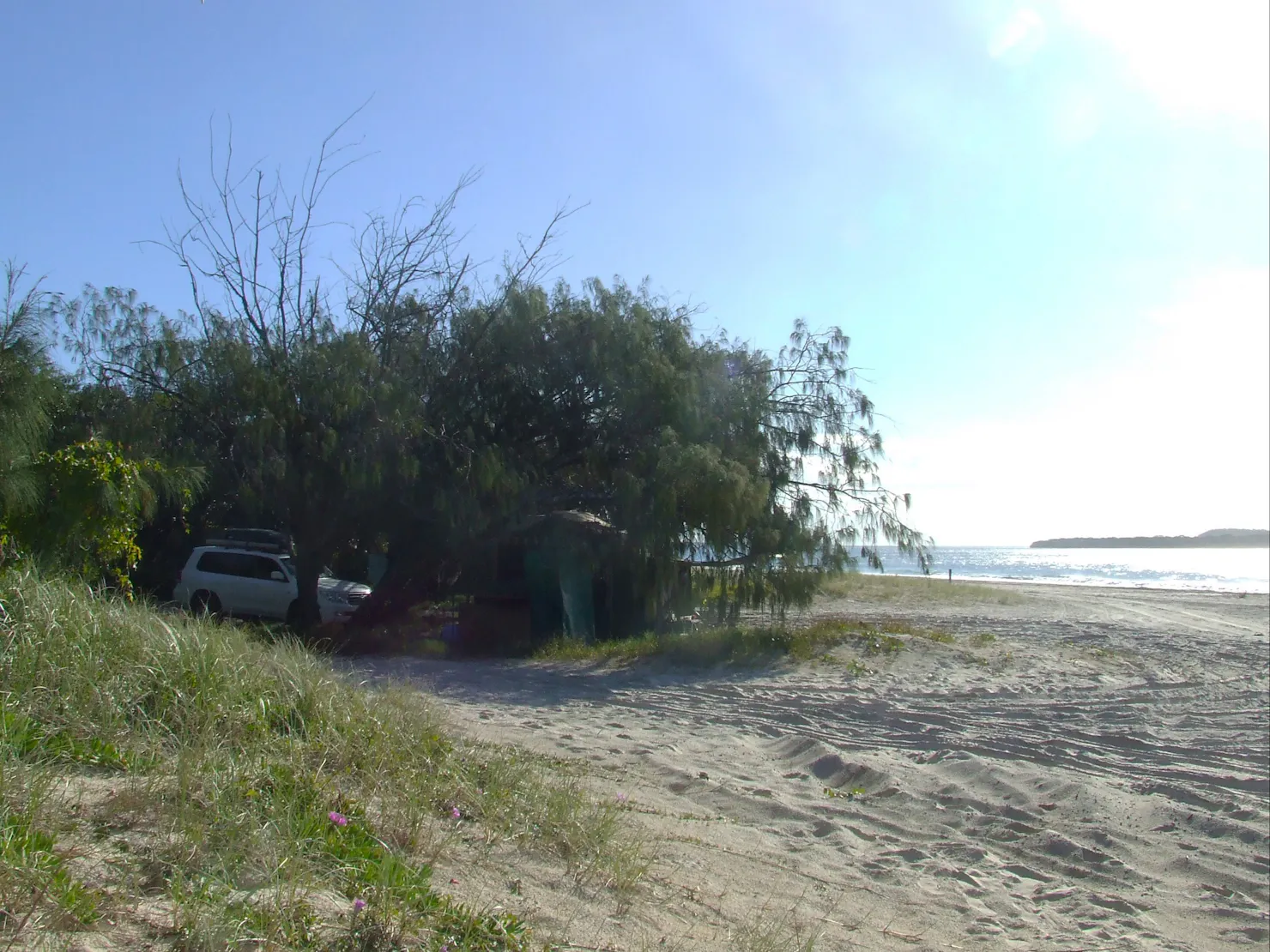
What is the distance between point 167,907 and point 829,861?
4157mm

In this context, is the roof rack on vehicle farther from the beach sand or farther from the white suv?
the beach sand

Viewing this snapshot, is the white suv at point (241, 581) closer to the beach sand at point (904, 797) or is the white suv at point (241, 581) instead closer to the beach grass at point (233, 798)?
the beach sand at point (904, 797)

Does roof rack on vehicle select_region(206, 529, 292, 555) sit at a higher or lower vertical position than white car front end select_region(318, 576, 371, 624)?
higher

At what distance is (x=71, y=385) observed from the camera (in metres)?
14.8

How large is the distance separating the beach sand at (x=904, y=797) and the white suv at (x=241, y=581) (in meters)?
4.81

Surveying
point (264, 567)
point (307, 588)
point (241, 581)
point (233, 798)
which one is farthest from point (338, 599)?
point (233, 798)

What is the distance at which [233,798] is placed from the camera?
13.8 feet

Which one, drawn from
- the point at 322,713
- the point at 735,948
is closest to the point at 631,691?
the point at 322,713

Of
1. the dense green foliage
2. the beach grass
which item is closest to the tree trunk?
the dense green foliage

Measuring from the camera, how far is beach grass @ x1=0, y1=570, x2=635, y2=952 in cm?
337

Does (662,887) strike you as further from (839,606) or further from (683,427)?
(839,606)

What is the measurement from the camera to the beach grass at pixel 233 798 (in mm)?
3367

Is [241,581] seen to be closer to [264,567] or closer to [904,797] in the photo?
[264,567]

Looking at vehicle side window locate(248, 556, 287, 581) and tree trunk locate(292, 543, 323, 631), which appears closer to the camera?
tree trunk locate(292, 543, 323, 631)
